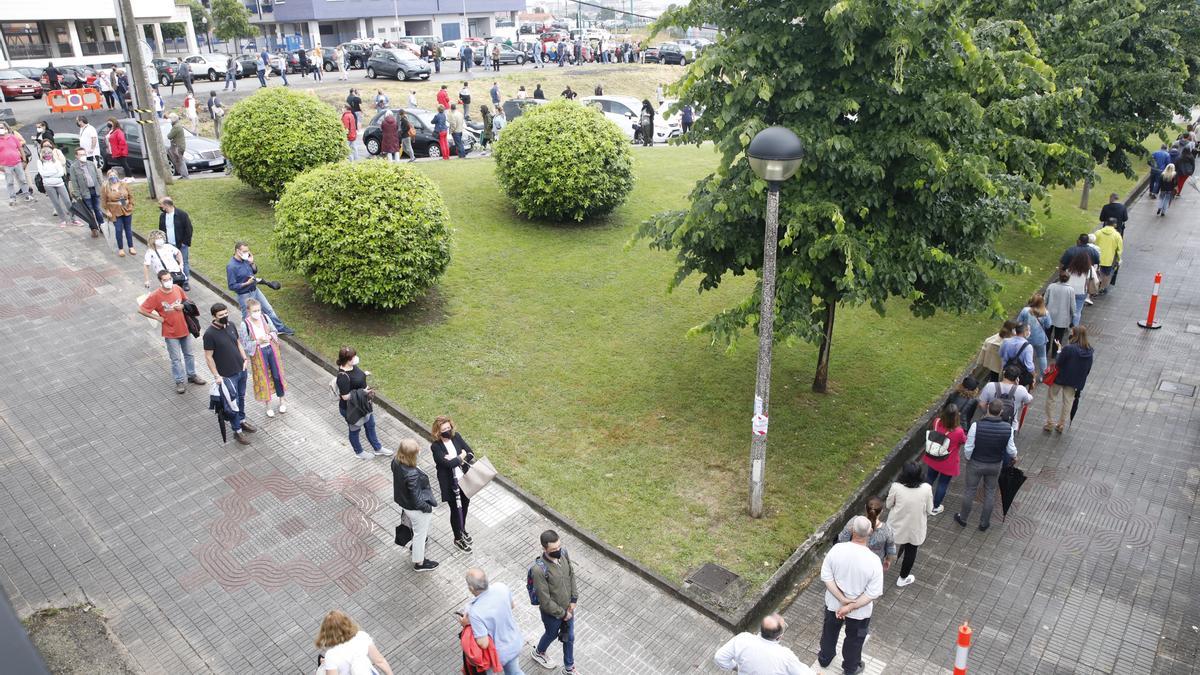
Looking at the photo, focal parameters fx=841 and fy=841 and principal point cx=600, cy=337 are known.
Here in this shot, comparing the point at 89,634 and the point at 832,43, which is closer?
the point at 89,634

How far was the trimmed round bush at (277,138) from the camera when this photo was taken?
1548 cm

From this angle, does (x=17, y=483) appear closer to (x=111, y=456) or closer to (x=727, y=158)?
(x=111, y=456)

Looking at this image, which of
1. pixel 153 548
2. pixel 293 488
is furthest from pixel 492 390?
pixel 153 548

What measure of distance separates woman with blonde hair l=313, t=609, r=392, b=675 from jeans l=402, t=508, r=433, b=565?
79.0 inches

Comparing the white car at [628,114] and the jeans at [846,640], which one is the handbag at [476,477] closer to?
the jeans at [846,640]

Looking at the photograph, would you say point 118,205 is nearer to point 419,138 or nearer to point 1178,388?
point 419,138

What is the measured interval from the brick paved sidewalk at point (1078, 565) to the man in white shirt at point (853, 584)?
54 centimetres

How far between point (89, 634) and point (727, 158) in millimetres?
7202

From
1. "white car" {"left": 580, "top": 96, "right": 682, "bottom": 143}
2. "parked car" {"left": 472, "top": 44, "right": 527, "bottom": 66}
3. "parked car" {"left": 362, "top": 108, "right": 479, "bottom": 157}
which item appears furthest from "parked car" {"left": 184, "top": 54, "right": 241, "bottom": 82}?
"parked car" {"left": 362, "top": 108, "right": 479, "bottom": 157}

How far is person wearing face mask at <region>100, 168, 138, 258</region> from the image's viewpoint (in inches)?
527

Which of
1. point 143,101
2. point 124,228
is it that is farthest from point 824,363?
point 143,101

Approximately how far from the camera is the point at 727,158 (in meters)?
8.62

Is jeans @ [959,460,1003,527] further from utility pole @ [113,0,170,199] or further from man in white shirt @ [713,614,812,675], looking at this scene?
utility pole @ [113,0,170,199]

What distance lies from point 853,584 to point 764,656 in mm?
1311
